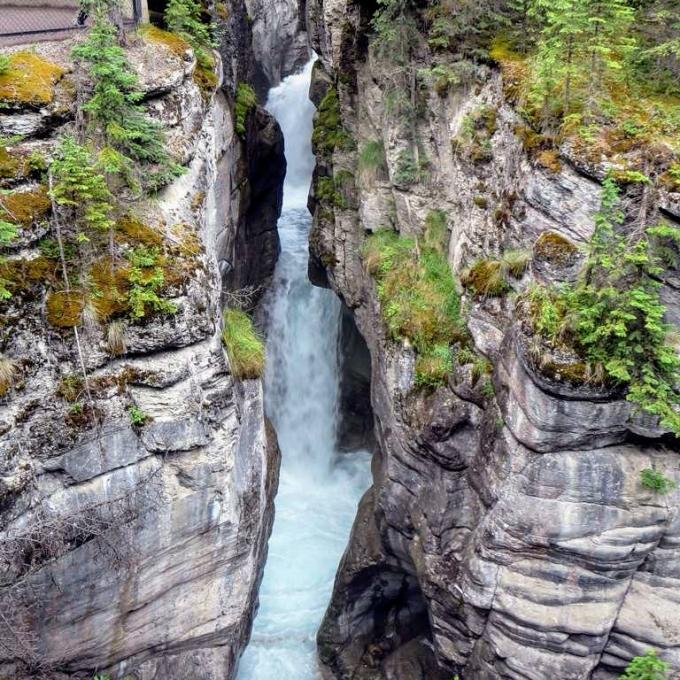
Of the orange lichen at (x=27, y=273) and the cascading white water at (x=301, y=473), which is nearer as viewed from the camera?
the orange lichen at (x=27, y=273)

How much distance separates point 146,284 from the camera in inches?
373

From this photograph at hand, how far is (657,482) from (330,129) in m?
12.6

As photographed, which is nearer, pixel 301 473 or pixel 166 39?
pixel 166 39

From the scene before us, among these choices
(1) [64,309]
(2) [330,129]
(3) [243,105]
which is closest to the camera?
(1) [64,309]

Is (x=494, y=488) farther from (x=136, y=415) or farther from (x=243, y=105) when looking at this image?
(x=243, y=105)

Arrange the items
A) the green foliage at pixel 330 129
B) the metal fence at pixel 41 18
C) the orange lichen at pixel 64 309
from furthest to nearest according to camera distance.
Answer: the green foliage at pixel 330 129 < the metal fence at pixel 41 18 < the orange lichen at pixel 64 309

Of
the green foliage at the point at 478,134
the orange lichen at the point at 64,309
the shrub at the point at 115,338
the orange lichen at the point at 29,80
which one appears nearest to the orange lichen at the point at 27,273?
the orange lichen at the point at 64,309

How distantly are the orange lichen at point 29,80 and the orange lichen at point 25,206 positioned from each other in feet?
4.35

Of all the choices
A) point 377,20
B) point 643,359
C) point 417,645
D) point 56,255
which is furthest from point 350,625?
point 377,20

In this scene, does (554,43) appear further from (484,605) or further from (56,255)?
(484,605)

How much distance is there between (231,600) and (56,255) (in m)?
6.77

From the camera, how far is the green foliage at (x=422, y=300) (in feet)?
39.4

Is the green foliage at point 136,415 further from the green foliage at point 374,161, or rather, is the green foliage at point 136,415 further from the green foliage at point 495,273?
the green foliage at point 374,161

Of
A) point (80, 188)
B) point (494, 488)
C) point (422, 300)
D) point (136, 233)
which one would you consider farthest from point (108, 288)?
point (494, 488)
